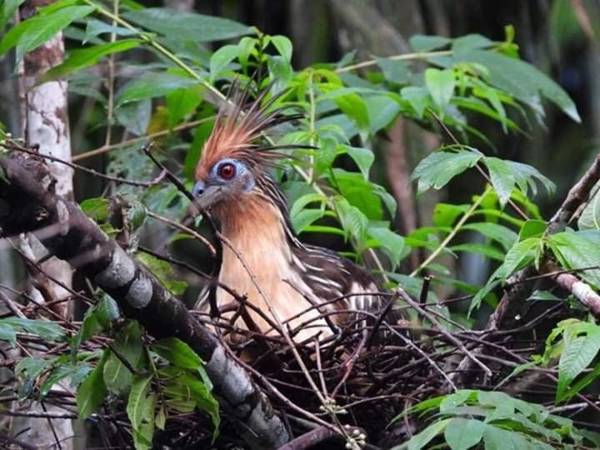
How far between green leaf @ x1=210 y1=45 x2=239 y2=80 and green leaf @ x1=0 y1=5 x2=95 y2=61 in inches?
15.9

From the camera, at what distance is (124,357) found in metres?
3.53

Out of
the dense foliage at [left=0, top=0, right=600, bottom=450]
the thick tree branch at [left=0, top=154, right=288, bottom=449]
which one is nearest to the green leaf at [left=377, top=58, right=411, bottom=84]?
the dense foliage at [left=0, top=0, right=600, bottom=450]

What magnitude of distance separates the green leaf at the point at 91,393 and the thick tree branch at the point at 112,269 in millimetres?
190

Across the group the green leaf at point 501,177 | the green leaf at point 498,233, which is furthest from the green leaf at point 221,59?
the green leaf at point 501,177

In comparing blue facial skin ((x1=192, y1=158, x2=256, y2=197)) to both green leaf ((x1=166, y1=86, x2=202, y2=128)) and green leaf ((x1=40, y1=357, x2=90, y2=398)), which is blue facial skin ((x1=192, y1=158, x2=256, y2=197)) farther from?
green leaf ((x1=40, y1=357, x2=90, y2=398))

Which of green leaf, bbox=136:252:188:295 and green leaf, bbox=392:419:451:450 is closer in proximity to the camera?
green leaf, bbox=392:419:451:450

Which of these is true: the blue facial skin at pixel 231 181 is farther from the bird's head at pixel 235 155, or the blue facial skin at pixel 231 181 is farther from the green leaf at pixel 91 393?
the green leaf at pixel 91 393

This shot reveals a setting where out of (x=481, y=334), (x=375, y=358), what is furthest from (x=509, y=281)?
(x=375, y=358)

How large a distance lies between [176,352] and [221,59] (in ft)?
4.88

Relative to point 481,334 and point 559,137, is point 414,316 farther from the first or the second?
point 559,137

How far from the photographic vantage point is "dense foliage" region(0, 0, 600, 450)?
3570 mm

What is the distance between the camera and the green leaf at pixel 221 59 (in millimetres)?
4758

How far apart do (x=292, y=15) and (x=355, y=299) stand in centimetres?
268

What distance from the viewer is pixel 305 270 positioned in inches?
199
